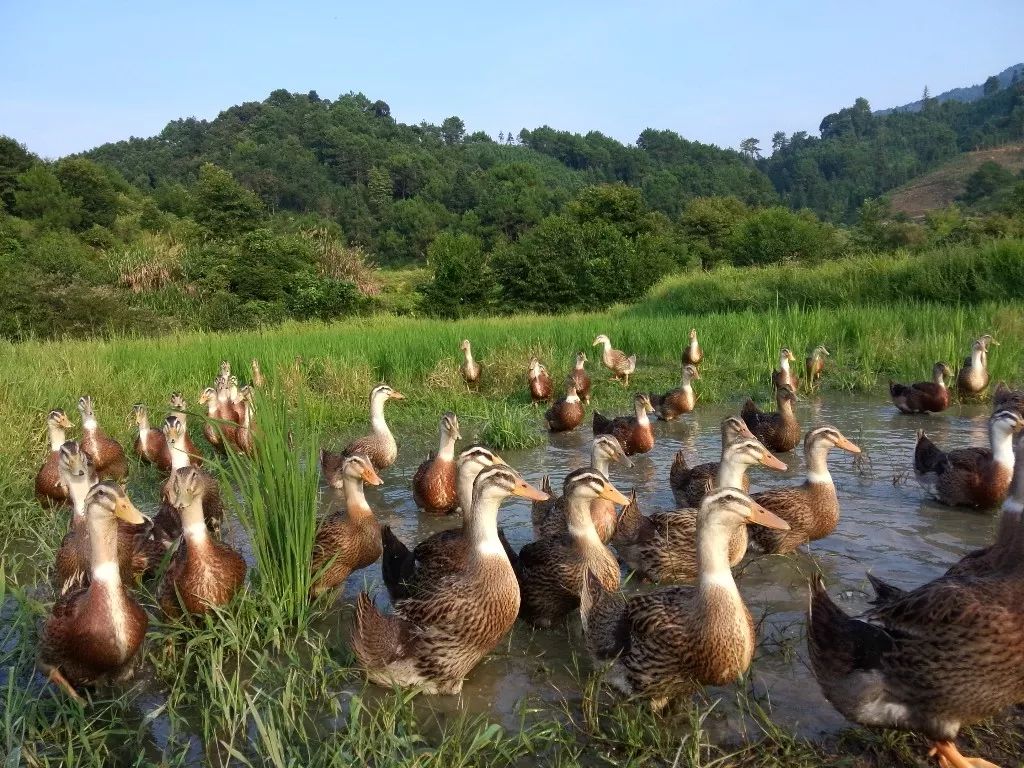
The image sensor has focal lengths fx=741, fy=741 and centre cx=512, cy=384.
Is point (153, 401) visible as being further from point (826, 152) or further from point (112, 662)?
point (826, 152)

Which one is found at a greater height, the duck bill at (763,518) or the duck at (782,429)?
the duck bill at (763,518)

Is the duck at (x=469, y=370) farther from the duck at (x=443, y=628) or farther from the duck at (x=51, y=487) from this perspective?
the duck at (x=443, y=628)

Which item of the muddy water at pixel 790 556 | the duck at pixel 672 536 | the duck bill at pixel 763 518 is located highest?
the duck bill at pixel 763 518

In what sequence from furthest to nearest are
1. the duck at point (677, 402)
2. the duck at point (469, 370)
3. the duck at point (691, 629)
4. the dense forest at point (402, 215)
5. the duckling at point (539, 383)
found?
the dense forest at point (402, 215) < the duck at point (469, 370) < the duckling at point (539, 383) < the duck at point (677, 402) < the duck at point (691, 629)

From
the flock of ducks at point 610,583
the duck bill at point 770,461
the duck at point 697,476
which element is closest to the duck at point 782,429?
the flock of ducks at point 610,583

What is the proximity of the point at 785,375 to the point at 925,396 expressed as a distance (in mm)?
2139

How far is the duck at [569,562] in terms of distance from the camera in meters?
4.55

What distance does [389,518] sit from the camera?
700 cm

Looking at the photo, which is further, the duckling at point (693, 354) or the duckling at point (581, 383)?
the duckling at point (693, 354)

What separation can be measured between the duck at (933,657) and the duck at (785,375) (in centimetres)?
831

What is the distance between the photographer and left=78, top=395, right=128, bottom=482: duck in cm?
759

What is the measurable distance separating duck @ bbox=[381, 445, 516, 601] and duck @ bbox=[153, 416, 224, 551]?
4.38ft

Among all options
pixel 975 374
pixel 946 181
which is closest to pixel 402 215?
pixel 946 181

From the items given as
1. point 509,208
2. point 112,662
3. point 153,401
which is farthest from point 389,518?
point 509,208
